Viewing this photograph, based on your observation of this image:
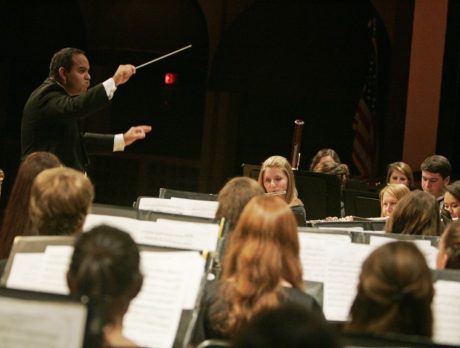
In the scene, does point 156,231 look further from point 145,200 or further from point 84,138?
point 84,138

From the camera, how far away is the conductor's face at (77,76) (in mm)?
5578

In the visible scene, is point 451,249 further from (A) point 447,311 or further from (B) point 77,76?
(B) point 77,76

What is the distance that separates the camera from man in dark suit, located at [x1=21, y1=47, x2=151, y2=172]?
539 cm

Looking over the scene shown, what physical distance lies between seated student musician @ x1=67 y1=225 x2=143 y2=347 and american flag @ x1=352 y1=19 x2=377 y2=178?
8.64 metres

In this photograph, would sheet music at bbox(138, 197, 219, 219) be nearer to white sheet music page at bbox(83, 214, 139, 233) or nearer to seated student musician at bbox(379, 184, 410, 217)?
white sheet music page at bbox(83, 214, 139, 233)

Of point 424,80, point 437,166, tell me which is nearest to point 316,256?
point 437,166

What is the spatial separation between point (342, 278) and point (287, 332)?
242cm

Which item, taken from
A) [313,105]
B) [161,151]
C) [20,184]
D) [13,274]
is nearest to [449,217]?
[20,184]

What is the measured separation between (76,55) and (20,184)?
166cm

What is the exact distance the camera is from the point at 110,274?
2320 mm

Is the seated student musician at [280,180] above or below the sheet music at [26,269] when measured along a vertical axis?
above

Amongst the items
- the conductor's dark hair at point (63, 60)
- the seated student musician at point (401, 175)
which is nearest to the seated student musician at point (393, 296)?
the conductor's dark hair at point (63, 60)

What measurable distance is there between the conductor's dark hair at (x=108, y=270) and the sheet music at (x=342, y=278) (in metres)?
1.69

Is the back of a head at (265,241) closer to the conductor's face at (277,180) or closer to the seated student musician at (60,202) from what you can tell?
A: the seated student musician at (60,202)
